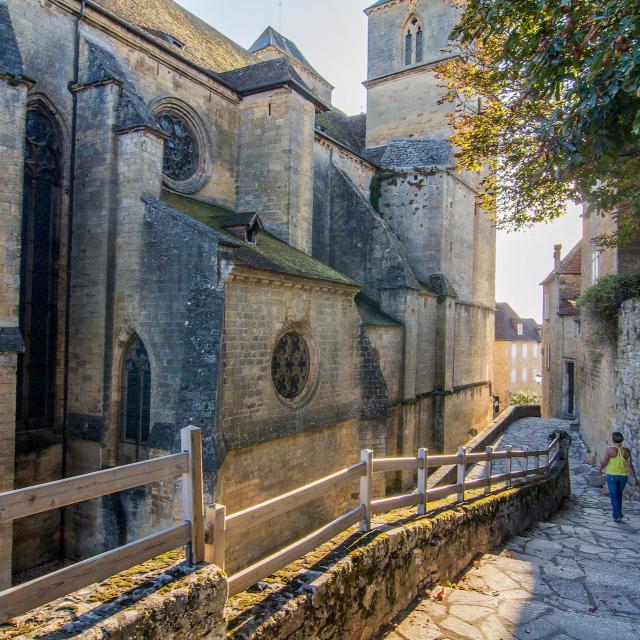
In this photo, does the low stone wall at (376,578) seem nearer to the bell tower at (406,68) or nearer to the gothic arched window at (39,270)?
the gothic arched window at (39,270)

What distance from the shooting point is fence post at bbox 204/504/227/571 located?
10.5 ft

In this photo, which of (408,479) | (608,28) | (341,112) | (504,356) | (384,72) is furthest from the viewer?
(504,356)

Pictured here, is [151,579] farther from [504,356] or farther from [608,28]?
[504,356]

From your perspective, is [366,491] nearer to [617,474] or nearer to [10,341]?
[617,474]

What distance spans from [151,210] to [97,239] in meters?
1.36

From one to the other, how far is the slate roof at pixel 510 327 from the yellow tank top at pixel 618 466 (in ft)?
121

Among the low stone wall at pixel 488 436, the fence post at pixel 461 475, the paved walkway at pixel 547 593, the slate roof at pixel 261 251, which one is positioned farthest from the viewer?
the low stone wall at pixel 488 436

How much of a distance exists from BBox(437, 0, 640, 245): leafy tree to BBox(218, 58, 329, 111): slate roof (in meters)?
4.48

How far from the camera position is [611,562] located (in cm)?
665

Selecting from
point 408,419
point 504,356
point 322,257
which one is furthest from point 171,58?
point 504,356

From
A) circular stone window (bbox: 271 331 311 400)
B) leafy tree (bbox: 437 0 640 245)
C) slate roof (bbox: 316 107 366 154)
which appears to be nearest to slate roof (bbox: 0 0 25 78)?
circular stone window (bbox: 271 331 311 400)

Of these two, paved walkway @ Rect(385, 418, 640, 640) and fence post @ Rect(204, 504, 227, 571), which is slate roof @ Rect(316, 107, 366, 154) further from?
fence post @ Rect(204, 504, 227, 571)

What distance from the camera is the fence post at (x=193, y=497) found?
3131 mm

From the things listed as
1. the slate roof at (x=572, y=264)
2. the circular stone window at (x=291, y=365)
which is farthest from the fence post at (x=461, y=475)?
the slate roof at (x=572, y=264)
